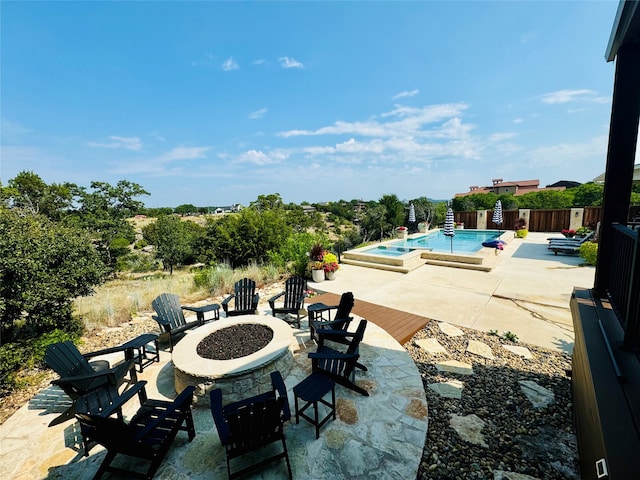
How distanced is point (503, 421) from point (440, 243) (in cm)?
1356

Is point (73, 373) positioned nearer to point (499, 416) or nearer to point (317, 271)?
point (499, 416)

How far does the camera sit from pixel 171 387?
314 cm

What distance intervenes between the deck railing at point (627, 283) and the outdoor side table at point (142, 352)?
4.66 meters

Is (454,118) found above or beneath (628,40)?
above

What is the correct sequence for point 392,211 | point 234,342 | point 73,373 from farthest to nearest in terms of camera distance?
point 392,211, point 234,342, point 73,373

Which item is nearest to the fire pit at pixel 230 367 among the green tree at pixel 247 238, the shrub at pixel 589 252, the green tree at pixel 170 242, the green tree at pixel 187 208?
the green tree at pixel 247 238

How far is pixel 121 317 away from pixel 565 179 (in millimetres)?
A: 68597

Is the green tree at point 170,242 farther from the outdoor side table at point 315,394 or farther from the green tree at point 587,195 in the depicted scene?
the green tree at point 587,195

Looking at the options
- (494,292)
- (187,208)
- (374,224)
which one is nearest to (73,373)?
(494,292)

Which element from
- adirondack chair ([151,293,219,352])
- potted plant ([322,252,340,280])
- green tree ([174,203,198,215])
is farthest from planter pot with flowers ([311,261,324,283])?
green tree ([174,203,198,215])

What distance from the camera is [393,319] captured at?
490cm

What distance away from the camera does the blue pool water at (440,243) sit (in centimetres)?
1195

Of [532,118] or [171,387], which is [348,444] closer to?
[171,387]

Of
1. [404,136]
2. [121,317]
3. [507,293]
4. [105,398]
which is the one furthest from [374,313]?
[404,136]
